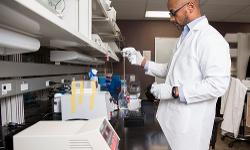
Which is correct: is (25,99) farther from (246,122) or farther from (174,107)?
(246,122)

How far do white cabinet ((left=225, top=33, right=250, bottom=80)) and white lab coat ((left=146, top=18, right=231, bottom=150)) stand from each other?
394 cm

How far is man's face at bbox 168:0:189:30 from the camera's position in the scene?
5.20 ft

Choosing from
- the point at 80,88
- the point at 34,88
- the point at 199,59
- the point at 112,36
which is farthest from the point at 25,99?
the point at 112,36

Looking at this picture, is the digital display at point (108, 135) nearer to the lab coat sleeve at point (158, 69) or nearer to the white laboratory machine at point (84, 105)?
the white laboratory machine at point (84, 105)

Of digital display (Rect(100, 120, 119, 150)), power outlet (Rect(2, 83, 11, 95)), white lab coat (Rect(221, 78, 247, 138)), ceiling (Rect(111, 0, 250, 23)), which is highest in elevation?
ceiling (Rect(111, 0, 250, 23))

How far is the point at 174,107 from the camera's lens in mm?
1607

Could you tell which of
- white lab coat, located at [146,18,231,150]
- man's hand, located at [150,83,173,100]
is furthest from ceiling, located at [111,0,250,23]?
man's hand, located at [150,83,173,100]

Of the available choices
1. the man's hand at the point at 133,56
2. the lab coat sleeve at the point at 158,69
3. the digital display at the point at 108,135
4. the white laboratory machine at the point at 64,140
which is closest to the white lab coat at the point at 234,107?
the lab coat sleeve at the point at 158,69

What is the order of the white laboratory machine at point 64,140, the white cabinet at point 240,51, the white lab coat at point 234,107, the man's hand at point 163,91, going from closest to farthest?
the white laboratory machine at point 64,140, the man's hand at point 163,91, the white lab coat at point 234,107, the white cabinet at point 240,51

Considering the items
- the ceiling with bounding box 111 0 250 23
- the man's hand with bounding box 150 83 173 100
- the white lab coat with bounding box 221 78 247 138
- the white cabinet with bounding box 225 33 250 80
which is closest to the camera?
the man's hand with bounding box 150 83 173 100

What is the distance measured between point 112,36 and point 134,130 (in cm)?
152

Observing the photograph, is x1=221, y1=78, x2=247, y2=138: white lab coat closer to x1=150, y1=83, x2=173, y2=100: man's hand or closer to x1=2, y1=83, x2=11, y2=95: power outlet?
x1=150, y1=83, x2=173, y2=100: man's hand

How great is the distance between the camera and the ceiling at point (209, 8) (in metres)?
4.39

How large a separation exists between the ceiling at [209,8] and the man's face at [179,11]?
2.78m
